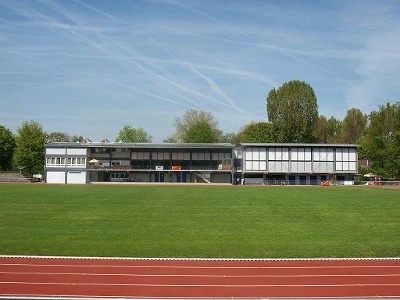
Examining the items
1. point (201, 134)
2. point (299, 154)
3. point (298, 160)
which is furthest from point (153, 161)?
point (201, 134)

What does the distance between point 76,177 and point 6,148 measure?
96.3 ft

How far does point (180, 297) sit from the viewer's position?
49.0ft

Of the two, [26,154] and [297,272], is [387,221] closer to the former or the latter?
[297,272]

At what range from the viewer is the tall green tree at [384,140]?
267 ft

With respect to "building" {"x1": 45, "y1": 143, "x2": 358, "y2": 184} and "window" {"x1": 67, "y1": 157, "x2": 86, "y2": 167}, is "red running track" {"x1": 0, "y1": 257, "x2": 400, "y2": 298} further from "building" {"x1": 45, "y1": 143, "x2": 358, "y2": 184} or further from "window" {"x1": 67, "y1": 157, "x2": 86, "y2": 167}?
"window" {"x1": 67, "y1": 157, "x2": 86, "y2": 167}

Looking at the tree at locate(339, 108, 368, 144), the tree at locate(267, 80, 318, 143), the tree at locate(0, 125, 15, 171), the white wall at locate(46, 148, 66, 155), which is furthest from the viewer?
the tree at locate(339, 108, 368, 144)

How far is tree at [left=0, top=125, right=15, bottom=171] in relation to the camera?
102m

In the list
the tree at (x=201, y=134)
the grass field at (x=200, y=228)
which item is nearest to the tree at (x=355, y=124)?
the tree at (x=201, y=134)

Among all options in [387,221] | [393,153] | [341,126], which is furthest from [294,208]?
[341,126]

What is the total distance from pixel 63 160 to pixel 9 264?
64429mm

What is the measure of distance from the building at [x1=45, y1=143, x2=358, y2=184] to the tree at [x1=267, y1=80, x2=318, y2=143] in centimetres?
1378

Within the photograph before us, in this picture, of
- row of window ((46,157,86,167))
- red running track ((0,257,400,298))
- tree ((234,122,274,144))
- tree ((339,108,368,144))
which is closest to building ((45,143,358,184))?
row of window ((46,157,86,167))

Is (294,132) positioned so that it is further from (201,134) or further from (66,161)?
(66,161)

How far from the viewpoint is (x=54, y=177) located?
81.3 m
